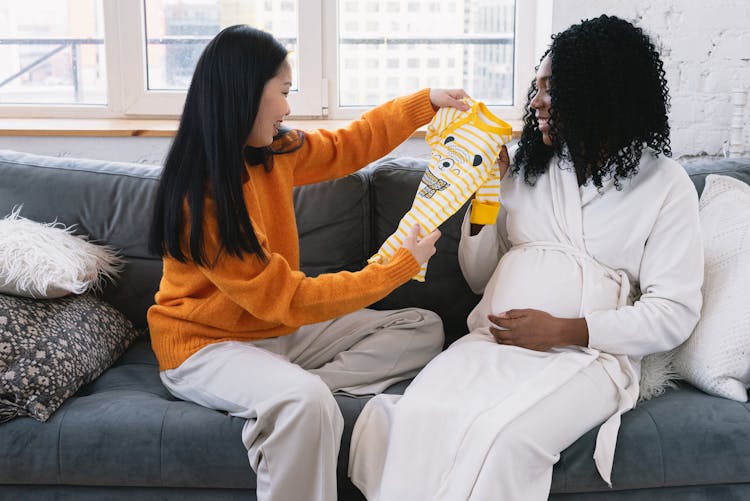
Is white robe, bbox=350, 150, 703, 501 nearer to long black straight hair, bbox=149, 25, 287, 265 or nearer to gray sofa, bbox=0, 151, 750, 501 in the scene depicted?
gray sofa, bbox=0, 151, 750, 501

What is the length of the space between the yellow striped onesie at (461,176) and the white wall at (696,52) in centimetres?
103

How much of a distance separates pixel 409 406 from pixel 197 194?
60 centimetres

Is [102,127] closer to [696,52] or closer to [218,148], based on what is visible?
[218,148]

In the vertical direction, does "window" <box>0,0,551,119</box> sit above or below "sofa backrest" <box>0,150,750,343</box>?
above

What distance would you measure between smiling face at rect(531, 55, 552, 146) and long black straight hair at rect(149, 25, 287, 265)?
576mm

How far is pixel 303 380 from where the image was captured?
167 cm

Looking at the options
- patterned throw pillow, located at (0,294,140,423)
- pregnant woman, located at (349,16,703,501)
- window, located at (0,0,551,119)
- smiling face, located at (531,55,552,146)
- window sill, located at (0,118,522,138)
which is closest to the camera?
pregnant woman, located at (349,16,703,501)

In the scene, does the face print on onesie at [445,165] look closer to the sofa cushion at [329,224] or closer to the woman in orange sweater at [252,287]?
the woman in orange sweater at [252,287]

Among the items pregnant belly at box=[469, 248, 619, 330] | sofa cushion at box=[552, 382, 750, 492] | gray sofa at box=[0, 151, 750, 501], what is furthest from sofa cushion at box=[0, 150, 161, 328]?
sofa cushion at box=[552, 382, 750, 492]

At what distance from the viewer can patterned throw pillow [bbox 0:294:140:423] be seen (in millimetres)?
1728

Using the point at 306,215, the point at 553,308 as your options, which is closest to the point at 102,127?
the point at 306,215

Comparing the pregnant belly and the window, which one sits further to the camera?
the window

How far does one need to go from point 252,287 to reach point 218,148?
11.5 inches

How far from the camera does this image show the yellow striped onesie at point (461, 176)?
188 cm
